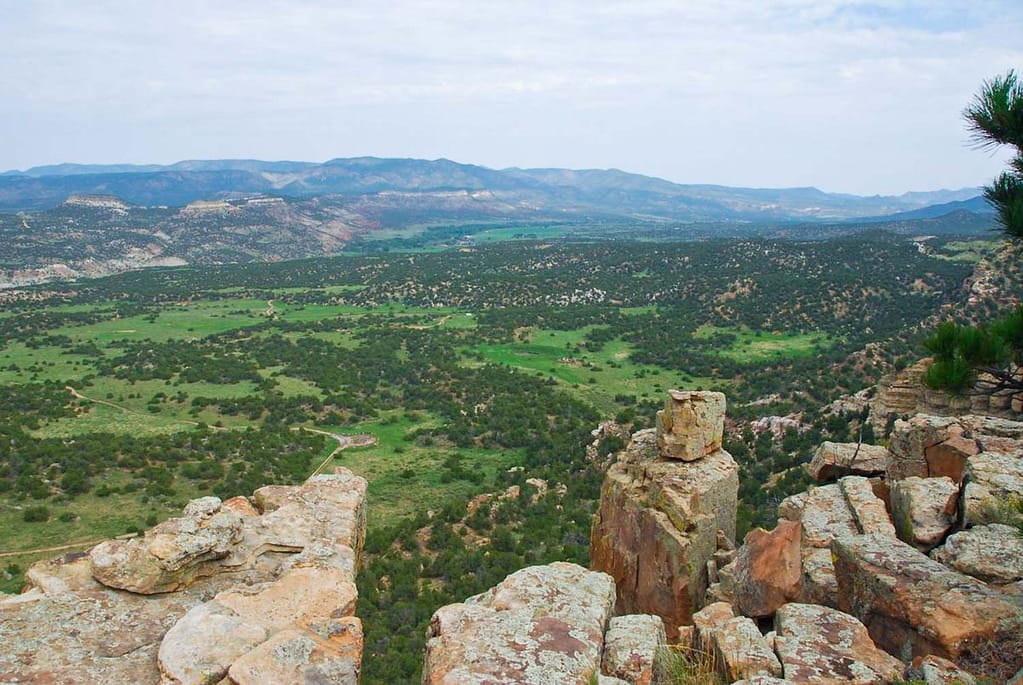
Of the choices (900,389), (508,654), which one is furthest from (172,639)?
(900,389)

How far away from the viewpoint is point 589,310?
7825cm

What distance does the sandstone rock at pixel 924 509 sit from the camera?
10.0 metres

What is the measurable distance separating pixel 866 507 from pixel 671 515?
3413mm

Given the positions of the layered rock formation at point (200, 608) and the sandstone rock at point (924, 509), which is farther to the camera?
the sandstone rock at point (924, 509)

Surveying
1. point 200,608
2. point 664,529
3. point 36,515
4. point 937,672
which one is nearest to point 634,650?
point 937,672

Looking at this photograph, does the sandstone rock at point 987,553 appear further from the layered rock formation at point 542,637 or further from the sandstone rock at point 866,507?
the layered rock formation at point 542,637

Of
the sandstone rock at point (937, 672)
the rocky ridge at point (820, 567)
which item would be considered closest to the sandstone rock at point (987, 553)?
the rocky ridge at point (820, 567)

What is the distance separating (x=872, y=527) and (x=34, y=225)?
163230 millimetres

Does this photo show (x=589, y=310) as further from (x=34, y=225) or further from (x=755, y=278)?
(x=34, y=225)

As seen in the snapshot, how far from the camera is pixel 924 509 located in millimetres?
10562

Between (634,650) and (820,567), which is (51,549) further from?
(820,567)

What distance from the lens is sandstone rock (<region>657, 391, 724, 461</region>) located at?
14086mm

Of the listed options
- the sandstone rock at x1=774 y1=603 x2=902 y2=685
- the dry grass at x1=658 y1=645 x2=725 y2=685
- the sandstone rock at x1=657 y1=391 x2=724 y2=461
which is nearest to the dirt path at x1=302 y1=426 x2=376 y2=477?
the sandstone rock at x1=657 y1=391 x2=724 y2=461

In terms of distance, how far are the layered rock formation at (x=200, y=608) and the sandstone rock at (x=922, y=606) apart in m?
6.06
